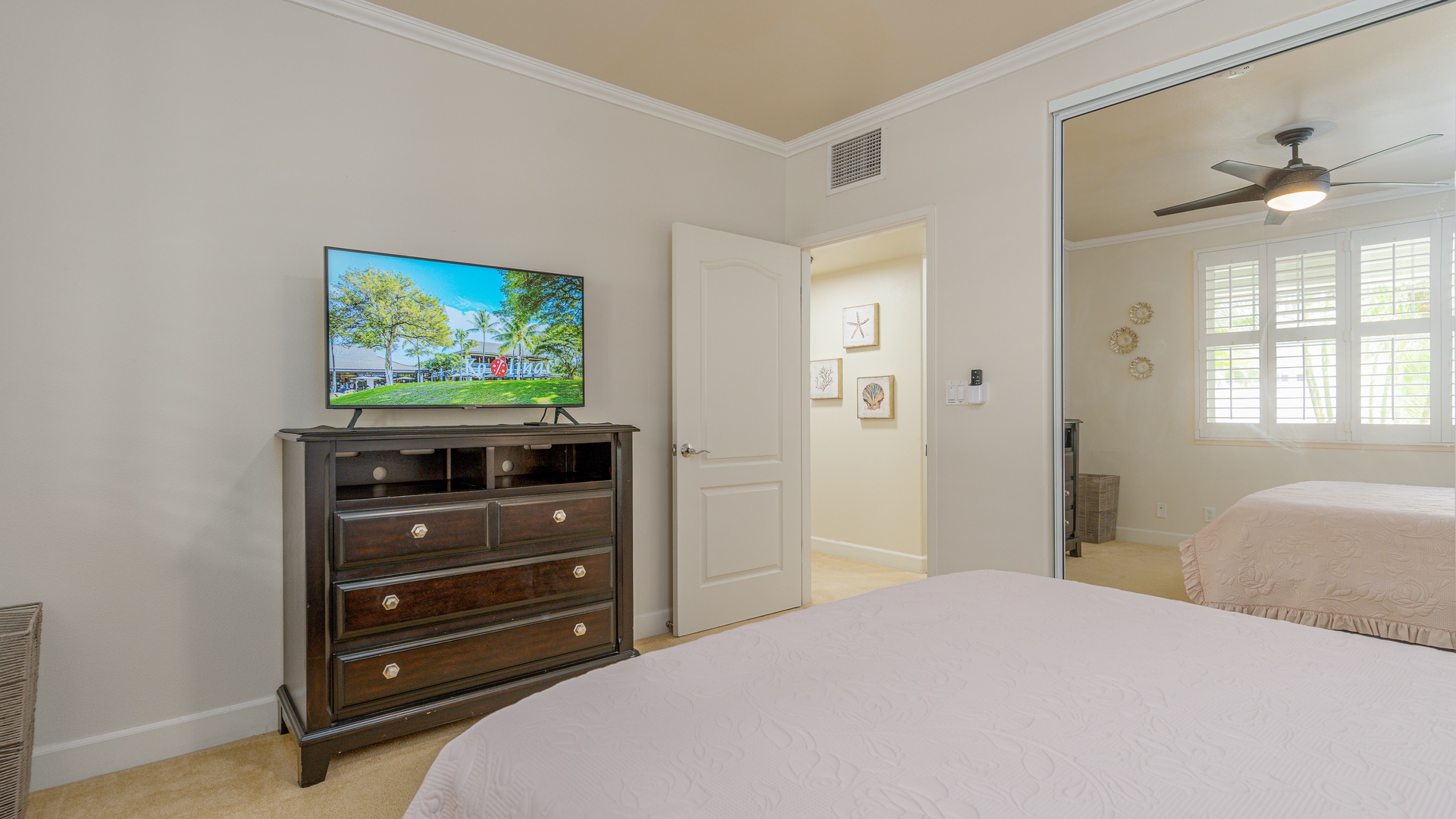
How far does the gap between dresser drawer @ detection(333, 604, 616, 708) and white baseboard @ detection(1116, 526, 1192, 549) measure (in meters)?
2.11

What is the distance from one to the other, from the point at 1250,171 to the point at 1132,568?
5.05 ft

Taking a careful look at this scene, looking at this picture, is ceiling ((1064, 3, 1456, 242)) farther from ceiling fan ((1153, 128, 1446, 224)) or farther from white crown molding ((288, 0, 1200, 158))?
white crown molding ((288, 0, 1200, 158))

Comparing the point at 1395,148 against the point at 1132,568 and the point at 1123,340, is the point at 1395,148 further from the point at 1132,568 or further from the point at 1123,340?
the point at 1132,568

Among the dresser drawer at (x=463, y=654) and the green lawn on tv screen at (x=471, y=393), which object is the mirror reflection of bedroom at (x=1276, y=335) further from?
the green lawn on tv screen at (x=471, y=393)

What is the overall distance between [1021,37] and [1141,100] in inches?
22.1

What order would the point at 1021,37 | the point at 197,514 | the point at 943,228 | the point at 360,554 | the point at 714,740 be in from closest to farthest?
the point at 714,740 < the point at 360,554 < the point at 197,514 < the point at 1021,37 < the point at 943,228

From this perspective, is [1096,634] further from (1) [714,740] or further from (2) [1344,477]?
(2) [1344,477]

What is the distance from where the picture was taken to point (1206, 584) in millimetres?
2561

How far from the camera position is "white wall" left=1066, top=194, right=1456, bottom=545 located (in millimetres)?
2336

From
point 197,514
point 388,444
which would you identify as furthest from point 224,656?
point 388,444

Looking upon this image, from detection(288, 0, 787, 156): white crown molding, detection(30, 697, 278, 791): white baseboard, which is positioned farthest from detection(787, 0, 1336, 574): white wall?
detection(30, 697, 278, 791): white baseboard

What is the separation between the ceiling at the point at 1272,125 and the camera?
2154 mm

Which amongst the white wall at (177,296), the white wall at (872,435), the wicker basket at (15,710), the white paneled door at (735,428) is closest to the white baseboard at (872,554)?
the white wall at (872,435)

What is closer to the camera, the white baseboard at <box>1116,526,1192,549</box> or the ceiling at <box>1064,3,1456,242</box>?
the ceiling at <box>1064,3,1456,242</box>
